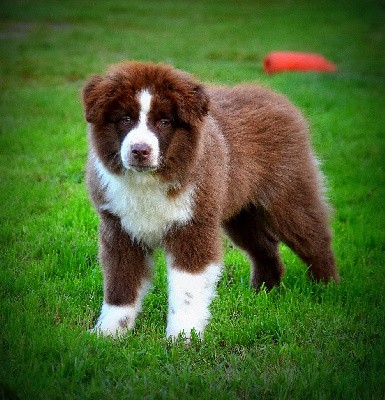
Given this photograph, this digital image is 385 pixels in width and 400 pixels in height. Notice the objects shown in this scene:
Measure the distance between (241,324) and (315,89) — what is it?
32.3ft

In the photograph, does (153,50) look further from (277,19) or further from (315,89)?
(277,19)

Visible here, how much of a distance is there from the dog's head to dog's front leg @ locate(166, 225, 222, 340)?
53 cm

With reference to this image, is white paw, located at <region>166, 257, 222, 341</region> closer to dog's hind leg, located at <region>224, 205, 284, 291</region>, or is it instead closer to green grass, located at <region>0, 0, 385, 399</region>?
green grass, located at <region>0, 0, 385, 399</region>

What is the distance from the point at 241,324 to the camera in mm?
5391

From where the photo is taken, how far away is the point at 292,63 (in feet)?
55.2

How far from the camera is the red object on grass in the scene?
1667 cm

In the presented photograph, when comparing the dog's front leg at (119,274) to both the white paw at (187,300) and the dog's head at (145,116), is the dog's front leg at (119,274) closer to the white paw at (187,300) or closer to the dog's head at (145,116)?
the white paw at (187,300)

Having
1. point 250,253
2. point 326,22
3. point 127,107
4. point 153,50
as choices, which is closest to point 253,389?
point 127,107

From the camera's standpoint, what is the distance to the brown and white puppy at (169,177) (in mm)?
4898

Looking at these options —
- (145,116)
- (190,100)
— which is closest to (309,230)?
(190,100)

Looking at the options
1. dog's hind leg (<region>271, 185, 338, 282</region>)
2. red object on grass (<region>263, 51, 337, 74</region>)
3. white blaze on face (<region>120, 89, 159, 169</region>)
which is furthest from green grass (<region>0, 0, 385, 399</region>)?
white blaze on face (<region>120, 89, 159, 169</region>)

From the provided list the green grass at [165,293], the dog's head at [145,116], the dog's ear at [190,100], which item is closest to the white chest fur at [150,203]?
the dog's head at [145,116]

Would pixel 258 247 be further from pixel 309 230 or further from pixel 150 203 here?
pixel 150 203

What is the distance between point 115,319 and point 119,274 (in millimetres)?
314
